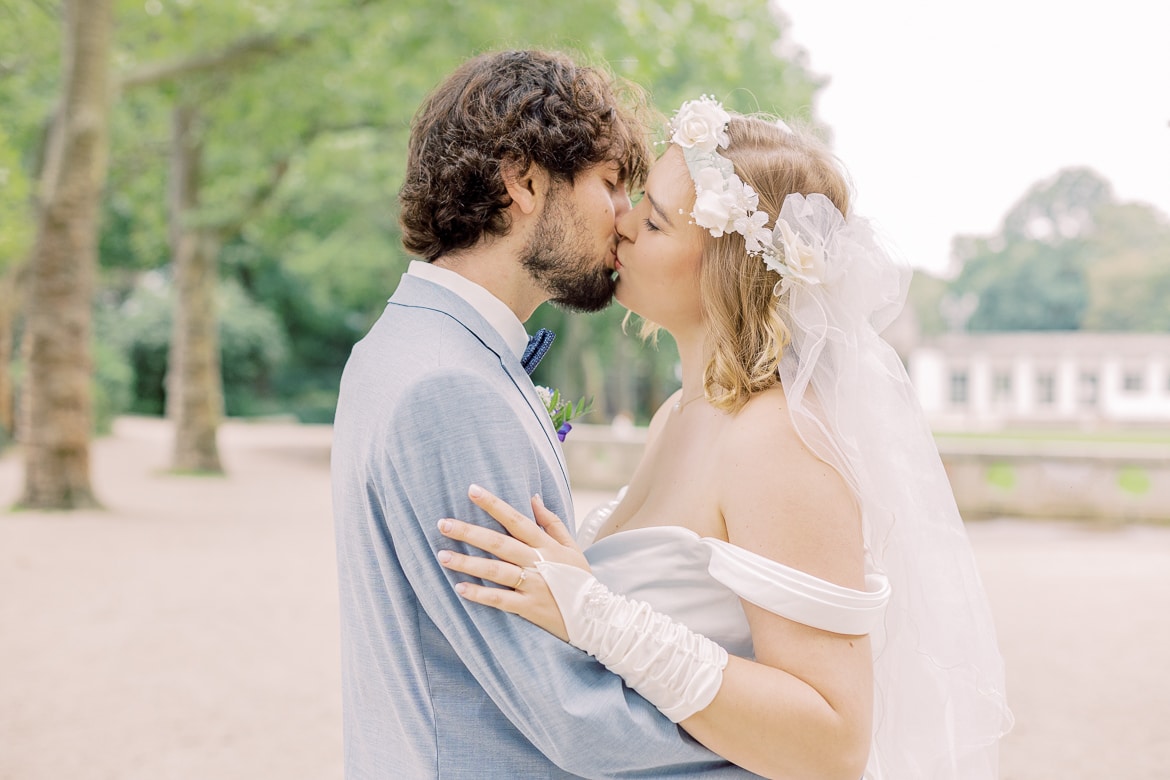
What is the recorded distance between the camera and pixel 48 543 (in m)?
10.1

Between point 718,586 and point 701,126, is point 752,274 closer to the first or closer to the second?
point 701,126

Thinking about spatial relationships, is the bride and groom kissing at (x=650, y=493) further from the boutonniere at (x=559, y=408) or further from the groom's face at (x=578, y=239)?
the boutonniere at (x=559, y=408)

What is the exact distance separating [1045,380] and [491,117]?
165 ft

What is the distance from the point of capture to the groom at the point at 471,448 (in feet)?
5.57

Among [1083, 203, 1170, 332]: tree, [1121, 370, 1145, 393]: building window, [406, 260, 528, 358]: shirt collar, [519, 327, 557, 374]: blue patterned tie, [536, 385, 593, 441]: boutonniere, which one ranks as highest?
[1083, 203, 1170, 332]: tree

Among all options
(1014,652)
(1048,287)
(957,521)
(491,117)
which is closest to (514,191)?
(491,117)

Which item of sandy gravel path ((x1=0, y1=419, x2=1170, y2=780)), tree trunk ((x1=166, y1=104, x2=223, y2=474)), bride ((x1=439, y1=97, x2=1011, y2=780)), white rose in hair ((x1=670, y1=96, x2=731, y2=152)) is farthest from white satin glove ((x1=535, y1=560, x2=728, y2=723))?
tree trunk ((x1=166, y1=104, x2=223, y2=474))

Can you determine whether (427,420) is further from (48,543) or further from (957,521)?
(48,543)

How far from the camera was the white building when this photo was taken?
46.2 metres

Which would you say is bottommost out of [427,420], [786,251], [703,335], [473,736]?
[473,736]

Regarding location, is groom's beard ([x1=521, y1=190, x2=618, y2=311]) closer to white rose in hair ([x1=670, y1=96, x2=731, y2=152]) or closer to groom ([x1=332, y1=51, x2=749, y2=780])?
groom ([x1=332, y1=51, x2=749, y2=780])

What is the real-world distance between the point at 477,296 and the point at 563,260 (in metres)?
0.25

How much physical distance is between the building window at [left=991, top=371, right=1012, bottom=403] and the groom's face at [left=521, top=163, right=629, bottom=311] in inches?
1939

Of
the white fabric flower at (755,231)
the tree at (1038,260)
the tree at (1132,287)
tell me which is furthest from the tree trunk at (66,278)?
the tree at (1038,260)
